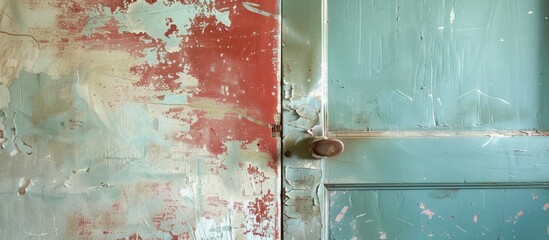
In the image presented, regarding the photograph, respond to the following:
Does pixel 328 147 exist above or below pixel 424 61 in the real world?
below

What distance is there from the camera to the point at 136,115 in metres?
1.03

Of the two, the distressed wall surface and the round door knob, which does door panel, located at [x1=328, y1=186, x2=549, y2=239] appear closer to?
the round door knob

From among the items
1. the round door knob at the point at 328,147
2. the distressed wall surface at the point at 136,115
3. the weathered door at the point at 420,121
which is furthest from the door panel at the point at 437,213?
the distressed wall surface at the point at 136,115

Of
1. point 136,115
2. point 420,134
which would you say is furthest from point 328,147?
point 136,115

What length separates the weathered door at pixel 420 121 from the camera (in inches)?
41.2

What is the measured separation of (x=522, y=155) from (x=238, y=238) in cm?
75

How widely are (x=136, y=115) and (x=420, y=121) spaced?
2.33 feet

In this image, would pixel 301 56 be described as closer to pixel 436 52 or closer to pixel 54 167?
pixel 436 52

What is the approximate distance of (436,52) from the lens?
41.7 inches

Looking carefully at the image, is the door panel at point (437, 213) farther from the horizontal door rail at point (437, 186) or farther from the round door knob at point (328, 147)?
the round door knob at point (328, 147)

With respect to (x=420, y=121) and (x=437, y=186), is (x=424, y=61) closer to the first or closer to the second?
(x=420, y=121)

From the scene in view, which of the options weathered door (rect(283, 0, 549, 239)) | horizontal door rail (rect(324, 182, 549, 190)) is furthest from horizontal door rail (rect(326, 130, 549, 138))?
horizontal door rail (rect(324, 182, 549, 190))

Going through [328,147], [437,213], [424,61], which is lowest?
[437,213]

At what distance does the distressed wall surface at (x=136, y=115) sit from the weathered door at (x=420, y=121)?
4.7 inches
